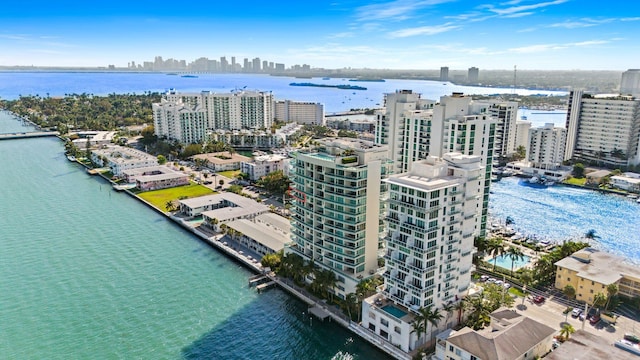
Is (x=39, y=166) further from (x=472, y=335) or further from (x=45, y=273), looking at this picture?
(x=472, y=335)

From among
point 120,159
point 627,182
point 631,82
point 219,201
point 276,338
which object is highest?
point 631,82

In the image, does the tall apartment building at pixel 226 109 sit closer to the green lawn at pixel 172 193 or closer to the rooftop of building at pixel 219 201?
the green lawn at pixel 172 193

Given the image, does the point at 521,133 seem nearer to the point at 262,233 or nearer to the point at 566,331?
the point at 262,233

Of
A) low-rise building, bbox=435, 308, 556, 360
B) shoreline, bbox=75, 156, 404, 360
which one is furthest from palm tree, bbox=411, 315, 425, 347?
shoreline, bbox=75, 156, 404, 360

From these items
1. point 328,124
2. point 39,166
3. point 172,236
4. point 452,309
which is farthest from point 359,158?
point 328,124

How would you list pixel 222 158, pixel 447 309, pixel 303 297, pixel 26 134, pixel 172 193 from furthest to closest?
pixel 26 134, pixel 222 158, pixel 172 193, pixel 303 297, pixel 447 309

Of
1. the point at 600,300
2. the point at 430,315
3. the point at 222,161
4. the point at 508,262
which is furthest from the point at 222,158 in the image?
the point at 600,300
